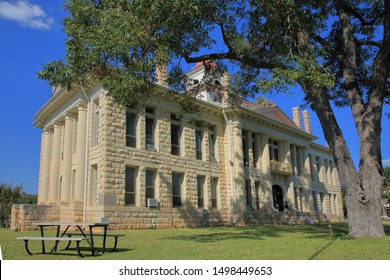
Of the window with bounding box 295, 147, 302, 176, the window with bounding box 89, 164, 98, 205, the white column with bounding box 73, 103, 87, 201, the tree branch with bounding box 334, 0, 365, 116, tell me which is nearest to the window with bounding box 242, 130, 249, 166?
the window with bounding box 295, 147, 302, 176

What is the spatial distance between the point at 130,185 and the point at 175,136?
4.86 m

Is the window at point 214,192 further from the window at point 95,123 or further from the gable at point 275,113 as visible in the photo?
the window at point 95,123

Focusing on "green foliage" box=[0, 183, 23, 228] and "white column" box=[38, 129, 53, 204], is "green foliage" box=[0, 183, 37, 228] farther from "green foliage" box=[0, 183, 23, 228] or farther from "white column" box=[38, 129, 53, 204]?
"white column" box=[38, 129, 53, 204]

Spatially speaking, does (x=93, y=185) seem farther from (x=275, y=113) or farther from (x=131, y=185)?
(x=275, y=113)

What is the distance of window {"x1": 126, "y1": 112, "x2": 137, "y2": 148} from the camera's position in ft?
65.5

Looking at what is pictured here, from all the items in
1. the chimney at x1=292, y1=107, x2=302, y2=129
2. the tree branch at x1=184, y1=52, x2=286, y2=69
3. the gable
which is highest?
the chimney at x1=292, y1=107, x2=302, y2=129

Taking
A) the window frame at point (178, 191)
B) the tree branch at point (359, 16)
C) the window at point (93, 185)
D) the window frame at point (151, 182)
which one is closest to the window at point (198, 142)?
the window frame at point (178, 191)

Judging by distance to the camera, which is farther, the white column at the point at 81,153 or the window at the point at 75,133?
the window at the point at 75,133

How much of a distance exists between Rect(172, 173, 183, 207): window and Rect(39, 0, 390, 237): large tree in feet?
31.3

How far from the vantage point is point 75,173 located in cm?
2127

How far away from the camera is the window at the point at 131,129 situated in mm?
19953

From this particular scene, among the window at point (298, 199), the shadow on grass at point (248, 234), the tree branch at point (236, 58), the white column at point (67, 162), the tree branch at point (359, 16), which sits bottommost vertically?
the shadow on grass at point (248, 234)

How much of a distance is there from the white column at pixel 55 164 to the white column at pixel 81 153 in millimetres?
4193

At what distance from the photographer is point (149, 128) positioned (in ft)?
69.7
